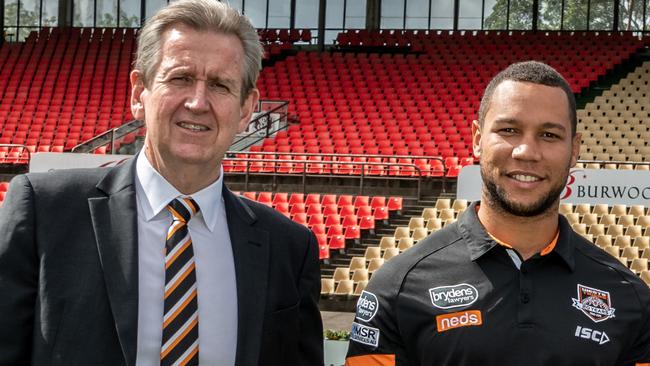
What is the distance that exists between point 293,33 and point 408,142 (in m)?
9.77

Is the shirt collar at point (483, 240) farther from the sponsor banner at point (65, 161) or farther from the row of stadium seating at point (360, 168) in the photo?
the row of stadium seating at point (360, 168)

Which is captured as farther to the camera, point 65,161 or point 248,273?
point 65,161

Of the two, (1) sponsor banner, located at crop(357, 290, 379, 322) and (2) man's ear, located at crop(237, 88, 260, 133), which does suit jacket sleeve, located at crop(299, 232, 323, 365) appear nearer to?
(1) sponsor banner, located at crop(357, 290, 379, 322)

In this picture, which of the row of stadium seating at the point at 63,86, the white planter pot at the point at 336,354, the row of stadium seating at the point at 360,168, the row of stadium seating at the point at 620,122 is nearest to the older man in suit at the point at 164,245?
the white planter pot at the point at 336,354

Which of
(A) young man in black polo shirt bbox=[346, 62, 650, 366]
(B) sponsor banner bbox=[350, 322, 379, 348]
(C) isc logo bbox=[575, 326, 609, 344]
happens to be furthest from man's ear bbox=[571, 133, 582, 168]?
(B) sponsor banner bbox=[350, 322, 379, 348]

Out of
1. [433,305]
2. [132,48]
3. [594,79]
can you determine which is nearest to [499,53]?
[594,79]

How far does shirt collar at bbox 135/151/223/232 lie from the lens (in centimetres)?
246

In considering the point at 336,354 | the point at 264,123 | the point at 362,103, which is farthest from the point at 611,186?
the point at 264,123

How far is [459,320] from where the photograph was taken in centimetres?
260

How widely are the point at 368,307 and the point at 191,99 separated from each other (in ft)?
2.70

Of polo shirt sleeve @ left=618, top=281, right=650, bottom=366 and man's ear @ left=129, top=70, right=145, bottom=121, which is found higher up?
man's ear @ left=129, top=70, right=145, bottom=121

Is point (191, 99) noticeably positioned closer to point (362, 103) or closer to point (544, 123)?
point (544, 123)

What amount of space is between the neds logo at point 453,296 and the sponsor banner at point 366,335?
0.65 ft

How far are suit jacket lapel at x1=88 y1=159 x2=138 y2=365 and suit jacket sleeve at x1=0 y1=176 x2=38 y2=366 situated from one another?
0.18m
